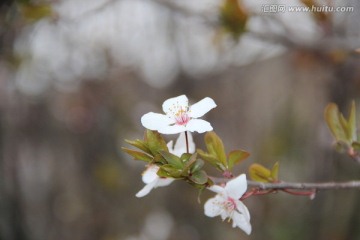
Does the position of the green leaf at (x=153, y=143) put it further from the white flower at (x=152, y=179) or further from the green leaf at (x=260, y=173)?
the green leaf at (x=260, y=173)

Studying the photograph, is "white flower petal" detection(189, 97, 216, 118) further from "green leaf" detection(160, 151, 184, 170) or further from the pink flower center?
"green leaf" detection(160, 151, 184, 170)

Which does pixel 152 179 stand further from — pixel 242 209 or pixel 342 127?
pixel 342 127

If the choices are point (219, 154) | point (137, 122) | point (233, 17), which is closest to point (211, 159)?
point (219, 154)

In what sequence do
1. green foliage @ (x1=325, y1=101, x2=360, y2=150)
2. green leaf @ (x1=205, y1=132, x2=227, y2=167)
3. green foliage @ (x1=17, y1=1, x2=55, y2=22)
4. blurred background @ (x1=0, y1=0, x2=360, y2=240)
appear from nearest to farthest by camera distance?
green leaf @ (x1=205, y1=132, x2=227, y2=167)
green foliage @ (x1=325, y1=101, x2=360, y2=150)
green foliage @ (x1=17, y1=1, x2=55, y2=22)
blurred background @ (x1=0, y1=0, x2=360, y2=240)

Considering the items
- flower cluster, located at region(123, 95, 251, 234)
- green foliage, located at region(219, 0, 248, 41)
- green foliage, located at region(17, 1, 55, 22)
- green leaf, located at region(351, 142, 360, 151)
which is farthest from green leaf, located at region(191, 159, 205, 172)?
green foliage, located at region(17, 1, 55, 22)

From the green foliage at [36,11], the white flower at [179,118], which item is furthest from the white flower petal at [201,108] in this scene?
the green foliage at [36,11]

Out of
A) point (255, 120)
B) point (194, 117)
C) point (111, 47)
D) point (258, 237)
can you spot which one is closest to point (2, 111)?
point (111, 47)
